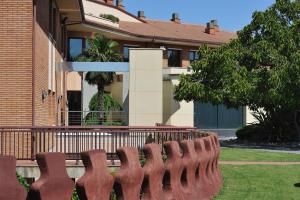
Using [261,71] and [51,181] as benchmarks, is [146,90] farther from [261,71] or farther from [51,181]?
[51,181]

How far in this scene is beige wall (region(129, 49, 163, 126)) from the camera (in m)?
31.1

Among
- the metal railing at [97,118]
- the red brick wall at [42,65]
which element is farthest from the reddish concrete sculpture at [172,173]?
the metal railing at [97,118]

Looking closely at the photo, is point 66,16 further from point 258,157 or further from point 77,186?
point 77,186

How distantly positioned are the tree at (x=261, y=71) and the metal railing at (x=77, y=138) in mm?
12756

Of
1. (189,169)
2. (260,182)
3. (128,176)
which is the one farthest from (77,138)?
(128,176)

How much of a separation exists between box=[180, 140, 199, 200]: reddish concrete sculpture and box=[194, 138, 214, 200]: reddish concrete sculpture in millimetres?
419

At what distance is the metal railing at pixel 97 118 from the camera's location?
33875 millimetres

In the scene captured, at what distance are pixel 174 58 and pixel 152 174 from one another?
43820 millimetres

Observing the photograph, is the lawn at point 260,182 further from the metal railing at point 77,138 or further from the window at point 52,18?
the window at point 52,18

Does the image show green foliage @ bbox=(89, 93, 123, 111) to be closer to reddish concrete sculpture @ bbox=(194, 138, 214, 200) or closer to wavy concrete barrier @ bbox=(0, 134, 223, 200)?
reddish concrete sculpture @ bbox=(194, 138, 214, 200)

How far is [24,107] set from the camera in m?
17.8

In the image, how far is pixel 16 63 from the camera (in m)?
17.8

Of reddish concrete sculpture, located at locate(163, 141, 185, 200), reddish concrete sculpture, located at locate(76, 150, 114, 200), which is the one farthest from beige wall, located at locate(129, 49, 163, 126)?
reddish concrete sculpture, located at locate(76, 150, 114, 200)

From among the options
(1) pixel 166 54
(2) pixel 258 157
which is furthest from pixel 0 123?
(1) pixel 166 54
